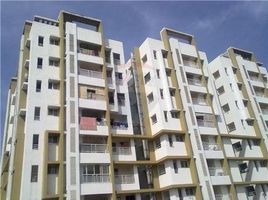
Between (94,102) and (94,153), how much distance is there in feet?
21.2

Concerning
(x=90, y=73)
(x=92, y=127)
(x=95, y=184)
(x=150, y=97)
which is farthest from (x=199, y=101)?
(x=95, y=184)

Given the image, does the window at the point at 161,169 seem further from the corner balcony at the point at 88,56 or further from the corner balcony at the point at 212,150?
the corner balcony at the point at 88,56

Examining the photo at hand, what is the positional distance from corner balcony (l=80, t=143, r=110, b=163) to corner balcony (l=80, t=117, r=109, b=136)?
1361 mm

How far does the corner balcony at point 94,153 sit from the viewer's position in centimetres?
3205

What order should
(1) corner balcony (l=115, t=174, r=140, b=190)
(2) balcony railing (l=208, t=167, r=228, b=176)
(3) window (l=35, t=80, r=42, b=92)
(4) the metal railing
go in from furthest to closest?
(4) the metal railing < (2) balcony railing (l=208, t=167, r=228, b=176) < (3) window (l=35, t=80, r=42, b=92) < (1) corner balcony (l=115, t=174, r=140, b=190)

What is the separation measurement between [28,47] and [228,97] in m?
31.3

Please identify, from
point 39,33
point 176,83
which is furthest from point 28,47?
point 176,83

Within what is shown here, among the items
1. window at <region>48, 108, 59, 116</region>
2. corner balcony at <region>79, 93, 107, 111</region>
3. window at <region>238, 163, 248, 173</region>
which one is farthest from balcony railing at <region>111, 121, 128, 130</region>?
window at <region>238, 163, 248, 173</region>

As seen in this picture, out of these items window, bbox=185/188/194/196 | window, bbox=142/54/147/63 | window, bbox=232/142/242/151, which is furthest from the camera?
window, bbox=232/142/242/151

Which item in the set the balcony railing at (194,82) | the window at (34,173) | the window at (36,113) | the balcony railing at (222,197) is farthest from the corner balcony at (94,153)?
the balcony railing at (194,82)

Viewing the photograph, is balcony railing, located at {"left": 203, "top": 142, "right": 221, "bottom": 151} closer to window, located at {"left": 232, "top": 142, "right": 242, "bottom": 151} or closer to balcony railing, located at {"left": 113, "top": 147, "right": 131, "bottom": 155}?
window, located at {"left": 232, "top": 142, "right": 242, "bottom": 151}

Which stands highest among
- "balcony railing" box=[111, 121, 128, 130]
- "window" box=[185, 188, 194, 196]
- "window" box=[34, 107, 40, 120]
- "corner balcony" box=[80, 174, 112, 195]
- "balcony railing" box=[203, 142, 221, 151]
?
"window" box=[34, 107, 40, 120]

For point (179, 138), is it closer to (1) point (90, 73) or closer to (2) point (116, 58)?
(1) point (90, 73)

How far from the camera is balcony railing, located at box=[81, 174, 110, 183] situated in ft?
102
